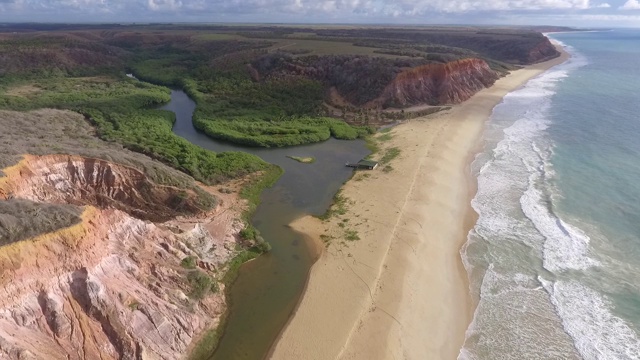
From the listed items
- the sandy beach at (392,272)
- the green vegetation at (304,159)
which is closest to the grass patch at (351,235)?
the sandy beach at (392,272)

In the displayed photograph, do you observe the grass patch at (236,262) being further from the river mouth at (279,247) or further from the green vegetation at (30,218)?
the green vegetation at (30,218)

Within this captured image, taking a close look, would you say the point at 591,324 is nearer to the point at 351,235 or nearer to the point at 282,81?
the point at 351,235

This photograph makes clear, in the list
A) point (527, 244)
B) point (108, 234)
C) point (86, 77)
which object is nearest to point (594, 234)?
point (527, 244)

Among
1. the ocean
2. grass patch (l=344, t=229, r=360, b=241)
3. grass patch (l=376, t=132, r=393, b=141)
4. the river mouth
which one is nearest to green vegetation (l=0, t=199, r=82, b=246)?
the river mouth

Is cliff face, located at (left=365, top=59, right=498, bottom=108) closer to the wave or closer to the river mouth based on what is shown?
the river mouth

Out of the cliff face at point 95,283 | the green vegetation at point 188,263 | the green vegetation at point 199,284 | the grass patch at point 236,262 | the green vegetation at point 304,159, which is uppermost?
the cliff face at point 95,283
